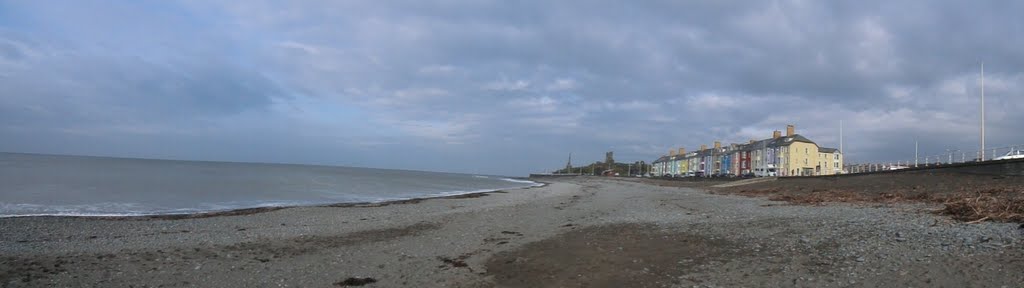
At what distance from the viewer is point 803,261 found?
310 inches

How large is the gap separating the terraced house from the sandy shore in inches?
2426

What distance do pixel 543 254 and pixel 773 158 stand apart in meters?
85.9

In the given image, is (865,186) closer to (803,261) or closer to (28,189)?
(803,261)

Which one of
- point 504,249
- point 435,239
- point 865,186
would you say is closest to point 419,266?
point 504,249

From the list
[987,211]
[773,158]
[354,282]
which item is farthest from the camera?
[773,158]

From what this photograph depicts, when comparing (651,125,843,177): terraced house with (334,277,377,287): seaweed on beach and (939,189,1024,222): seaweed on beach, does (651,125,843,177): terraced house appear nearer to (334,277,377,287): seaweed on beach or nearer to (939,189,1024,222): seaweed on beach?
(939,189,1024,222): seaweed on beach

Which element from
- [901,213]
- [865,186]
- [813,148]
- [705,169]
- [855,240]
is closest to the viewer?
[855,240]

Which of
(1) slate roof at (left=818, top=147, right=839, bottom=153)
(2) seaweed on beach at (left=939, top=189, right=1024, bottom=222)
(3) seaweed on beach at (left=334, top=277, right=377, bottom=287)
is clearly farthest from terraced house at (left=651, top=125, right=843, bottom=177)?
(3) seaweed on beach at (left=334, top=277, right=377, bottom=287)

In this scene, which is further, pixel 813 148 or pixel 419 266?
pixel 813 148

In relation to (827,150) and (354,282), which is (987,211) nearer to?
(354,282)

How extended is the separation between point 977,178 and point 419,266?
27.4 meters

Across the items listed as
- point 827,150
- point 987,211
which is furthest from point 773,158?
point 987,211

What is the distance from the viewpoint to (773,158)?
84688 mm

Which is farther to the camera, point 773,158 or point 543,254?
point 773,158
